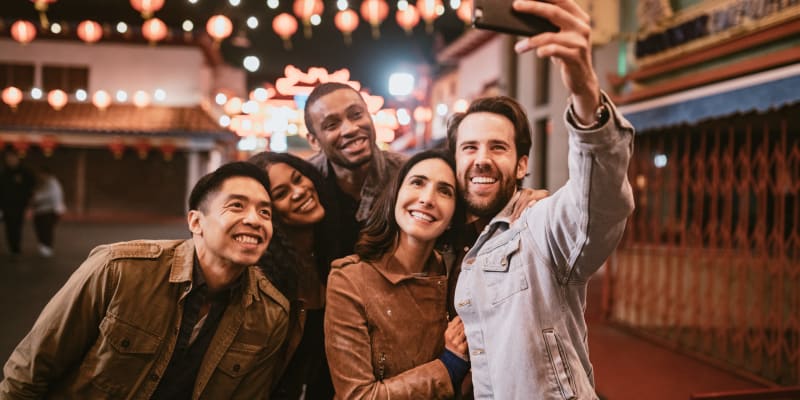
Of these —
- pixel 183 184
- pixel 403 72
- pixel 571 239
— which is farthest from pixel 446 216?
pixel 403 72

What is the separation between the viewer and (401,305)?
2461 millimetres

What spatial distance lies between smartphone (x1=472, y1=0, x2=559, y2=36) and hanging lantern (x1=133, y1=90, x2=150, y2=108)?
80.7ft

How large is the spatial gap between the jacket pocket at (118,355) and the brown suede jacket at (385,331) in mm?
806

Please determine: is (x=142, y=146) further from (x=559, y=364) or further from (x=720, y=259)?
(x=559, y=364)

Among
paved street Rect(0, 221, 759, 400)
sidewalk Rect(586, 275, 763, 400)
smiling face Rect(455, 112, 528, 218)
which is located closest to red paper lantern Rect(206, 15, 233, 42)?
paved street Rect(0, 221, 759, 400)

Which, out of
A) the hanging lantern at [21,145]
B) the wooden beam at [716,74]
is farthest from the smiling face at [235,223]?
the hanging lantern at [21,145]

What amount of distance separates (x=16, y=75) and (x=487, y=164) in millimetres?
26764

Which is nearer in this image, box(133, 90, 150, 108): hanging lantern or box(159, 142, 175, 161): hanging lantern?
box(133, 90, 150, 108): hanging lantern

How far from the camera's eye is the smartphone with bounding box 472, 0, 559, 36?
144 centimetres

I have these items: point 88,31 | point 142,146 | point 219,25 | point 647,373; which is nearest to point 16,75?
point 142,146

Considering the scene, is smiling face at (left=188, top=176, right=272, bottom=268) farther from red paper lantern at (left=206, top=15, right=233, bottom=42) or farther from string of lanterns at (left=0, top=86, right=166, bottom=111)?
string of lanterns at (left=0, top=86, right=166, bottom=111)

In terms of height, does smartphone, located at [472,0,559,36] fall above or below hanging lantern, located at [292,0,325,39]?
below

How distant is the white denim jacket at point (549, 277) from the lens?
1.65 metres

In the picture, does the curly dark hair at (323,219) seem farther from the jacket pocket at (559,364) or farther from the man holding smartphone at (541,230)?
the jacket pocket at (559,364)
